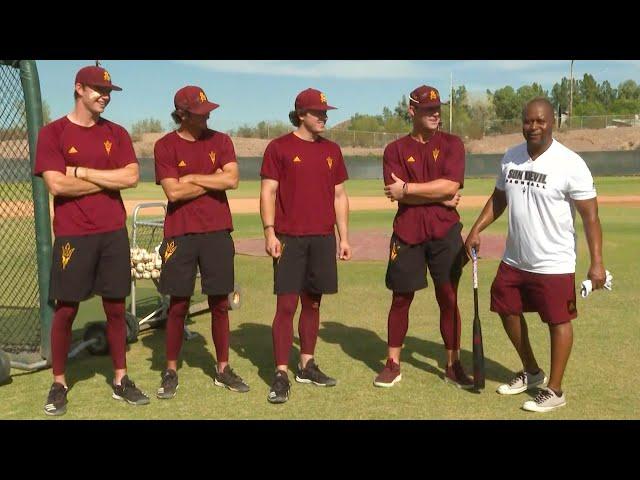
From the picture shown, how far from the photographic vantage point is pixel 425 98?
17.9 ft

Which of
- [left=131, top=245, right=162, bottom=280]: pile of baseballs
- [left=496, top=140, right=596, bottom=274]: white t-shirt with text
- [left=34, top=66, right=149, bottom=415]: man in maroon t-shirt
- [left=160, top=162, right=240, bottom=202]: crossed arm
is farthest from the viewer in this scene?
[left=131, top=245, right=162, bottom=280]: pile of baseballs

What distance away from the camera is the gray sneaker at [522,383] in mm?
5449

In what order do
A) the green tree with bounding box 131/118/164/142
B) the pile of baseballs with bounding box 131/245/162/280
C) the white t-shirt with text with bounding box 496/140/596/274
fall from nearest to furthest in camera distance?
the white t-shirt with text with bounding box 496/140/596/274, the pile of baseballs with bounding box 131/245/162/280, the green tree with bounding box 131/118/164/142

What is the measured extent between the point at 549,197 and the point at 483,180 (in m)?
33.5

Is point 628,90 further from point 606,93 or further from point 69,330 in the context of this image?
point 69,330

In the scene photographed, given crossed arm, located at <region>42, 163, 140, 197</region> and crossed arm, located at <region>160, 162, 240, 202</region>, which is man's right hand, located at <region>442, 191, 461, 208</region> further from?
crossed arm, located at <region>42, 163, 140, 197</region>

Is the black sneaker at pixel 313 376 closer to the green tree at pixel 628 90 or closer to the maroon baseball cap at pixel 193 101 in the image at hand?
the maroon baseball cap at pixel 193 101

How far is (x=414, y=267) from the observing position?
5629 millimetres

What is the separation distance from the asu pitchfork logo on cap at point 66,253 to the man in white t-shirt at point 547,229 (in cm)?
298

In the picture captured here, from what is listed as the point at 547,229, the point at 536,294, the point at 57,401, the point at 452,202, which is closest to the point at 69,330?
the point at 57,401

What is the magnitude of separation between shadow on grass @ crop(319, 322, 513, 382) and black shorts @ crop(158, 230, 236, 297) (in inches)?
59.9

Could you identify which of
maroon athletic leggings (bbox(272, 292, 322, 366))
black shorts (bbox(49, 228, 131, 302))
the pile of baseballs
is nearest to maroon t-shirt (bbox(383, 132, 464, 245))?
maroon athletic leggings (bbox(272, 292, 322, 366))

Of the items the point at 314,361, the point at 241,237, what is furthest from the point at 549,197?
the point at 241,237

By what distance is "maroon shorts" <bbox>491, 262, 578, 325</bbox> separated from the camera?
16.4 ft
